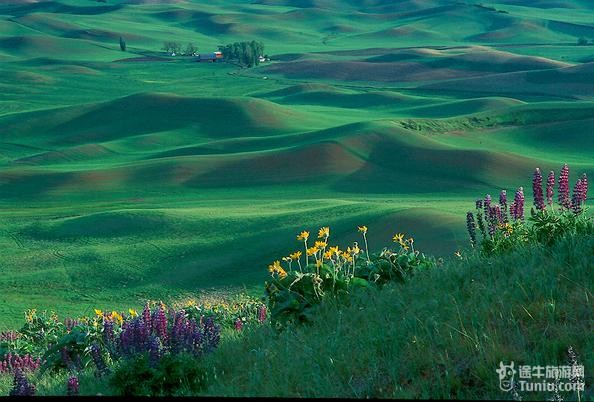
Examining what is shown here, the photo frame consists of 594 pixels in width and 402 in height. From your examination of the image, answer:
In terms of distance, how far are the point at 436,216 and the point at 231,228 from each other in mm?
8442

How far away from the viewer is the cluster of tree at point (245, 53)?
13200 centimetres

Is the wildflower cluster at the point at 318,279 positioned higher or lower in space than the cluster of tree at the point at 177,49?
higher

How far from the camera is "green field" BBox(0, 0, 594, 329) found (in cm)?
2867

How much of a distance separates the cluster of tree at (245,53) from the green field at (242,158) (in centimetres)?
273

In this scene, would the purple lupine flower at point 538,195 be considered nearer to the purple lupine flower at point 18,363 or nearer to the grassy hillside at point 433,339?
the grassy hillside at point 433,339

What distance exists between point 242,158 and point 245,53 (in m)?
82.7

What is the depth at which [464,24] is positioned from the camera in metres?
197

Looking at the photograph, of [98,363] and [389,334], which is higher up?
[389,334]

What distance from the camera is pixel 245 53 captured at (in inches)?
5246

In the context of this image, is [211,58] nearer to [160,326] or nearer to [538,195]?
[538,195]

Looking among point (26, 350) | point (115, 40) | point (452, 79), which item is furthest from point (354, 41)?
point (26, 350)

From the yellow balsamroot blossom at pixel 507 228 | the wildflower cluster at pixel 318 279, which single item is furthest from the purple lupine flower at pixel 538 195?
the wildflower cluster at pixel 318 279

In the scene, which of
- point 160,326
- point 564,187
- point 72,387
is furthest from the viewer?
point 564,187

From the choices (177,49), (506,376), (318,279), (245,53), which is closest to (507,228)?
(318,279)
